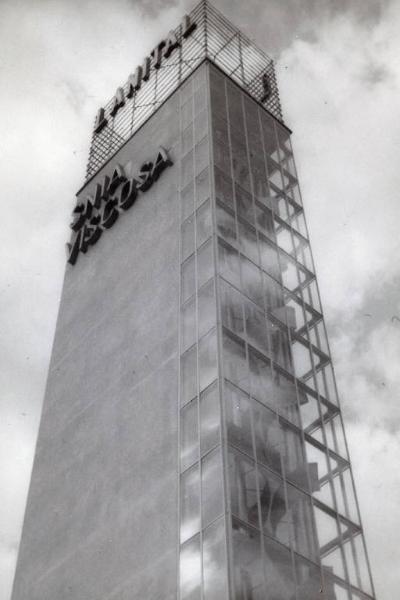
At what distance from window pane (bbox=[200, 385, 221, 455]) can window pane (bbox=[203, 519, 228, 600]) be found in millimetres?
3311

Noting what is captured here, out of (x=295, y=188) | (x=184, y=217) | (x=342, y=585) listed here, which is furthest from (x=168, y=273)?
(x=342, y=585)

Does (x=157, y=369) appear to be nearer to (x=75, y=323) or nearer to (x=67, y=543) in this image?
(x=67, y=543)

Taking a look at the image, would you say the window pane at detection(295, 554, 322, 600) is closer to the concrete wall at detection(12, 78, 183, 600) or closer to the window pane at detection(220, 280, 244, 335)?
the concrete wall at detection(12, 78, 183, 600)

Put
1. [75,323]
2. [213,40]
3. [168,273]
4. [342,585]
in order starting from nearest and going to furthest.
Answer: [342,585] < [168,273] < [75,323] < [213,40]

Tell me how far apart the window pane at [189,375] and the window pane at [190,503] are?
3519 millimetres

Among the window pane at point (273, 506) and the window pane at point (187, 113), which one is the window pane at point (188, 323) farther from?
the window pane at point (187, 113)

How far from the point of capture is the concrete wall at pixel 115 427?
30641mm

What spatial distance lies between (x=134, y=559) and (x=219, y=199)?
56.8ft

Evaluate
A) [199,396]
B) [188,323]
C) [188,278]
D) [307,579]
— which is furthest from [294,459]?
[188,278]

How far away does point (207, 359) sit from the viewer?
32719mm

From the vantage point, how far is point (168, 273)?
3906 centimetres

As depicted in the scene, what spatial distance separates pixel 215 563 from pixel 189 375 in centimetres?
857

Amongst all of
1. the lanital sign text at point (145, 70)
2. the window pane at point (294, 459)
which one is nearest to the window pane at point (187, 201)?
the window pane at point (294, 459)

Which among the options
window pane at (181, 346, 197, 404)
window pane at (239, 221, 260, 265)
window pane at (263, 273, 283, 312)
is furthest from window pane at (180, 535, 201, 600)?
window pane at (239, 221, 260, 265)
